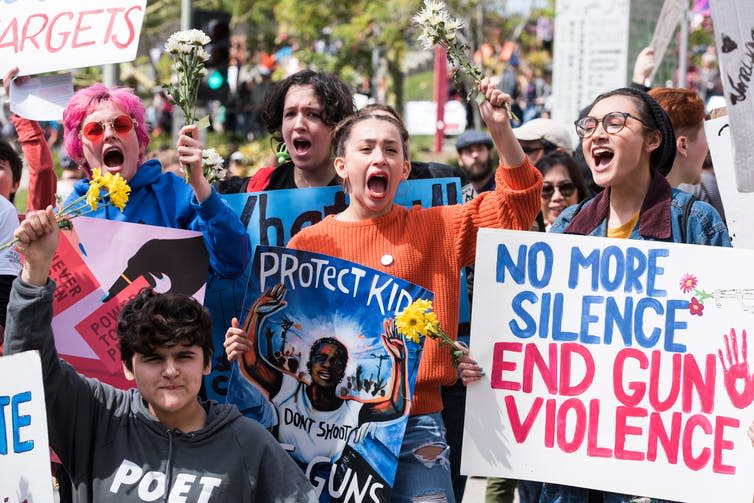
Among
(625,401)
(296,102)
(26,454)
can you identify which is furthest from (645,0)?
(26,454)

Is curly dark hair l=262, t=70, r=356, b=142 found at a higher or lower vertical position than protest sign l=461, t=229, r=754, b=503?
higher

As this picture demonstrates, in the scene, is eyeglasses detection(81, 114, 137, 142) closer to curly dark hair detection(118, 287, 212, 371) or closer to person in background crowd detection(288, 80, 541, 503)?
person in background crowd detection(288, 80, 541, 503)

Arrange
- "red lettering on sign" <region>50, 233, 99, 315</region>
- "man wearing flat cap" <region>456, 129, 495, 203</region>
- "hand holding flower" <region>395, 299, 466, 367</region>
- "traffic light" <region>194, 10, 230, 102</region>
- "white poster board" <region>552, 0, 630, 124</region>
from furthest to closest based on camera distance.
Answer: "traffic light" <region>194, 10, 230, 102</region>, "white poster board" <region>552, 0, 630, 124</region>, "man wearing flat cap" <region>456, 129, 495, 203</region>, "red lettering on sign" <region>50, 233, 99, 315</region>, "hand holding flower" <region>395, 299, 466, 367</region>

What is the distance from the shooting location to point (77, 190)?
13.8 feet

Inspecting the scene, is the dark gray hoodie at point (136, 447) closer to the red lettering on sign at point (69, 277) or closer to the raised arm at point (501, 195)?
the red lettering on sign at point (69, 277)

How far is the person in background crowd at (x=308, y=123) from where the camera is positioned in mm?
4609

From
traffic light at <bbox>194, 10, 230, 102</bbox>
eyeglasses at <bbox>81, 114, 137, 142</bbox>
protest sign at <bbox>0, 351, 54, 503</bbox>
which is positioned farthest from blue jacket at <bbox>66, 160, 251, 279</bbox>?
traffic light at <bbox>194, 10, 230, 102</bbox>

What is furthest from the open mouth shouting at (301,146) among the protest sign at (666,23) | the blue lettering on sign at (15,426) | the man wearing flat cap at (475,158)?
the man wearing flat cap at (475,158)

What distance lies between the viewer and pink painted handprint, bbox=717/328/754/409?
146 inches

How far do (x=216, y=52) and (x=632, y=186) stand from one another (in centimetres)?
811

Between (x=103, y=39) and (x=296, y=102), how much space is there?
83cm

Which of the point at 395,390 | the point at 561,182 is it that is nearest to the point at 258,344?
the point at 395,390

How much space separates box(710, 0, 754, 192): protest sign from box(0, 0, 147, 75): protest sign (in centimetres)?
220

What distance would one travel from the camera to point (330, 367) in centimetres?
391
